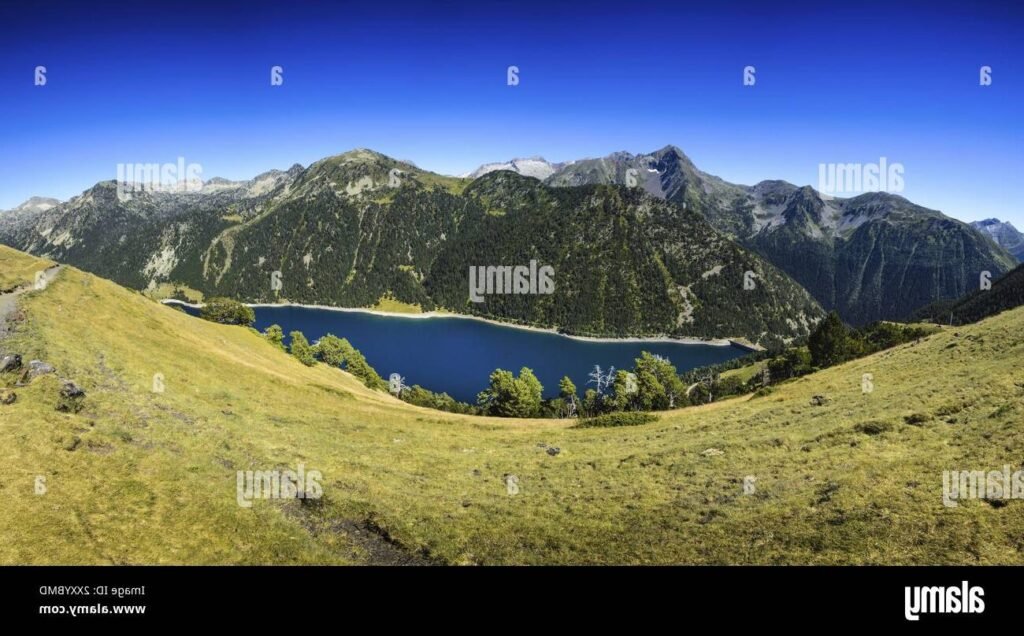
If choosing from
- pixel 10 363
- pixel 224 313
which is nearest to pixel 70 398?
pixel 10 363

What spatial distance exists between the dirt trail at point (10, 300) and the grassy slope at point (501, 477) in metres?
2.51

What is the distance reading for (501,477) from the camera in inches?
1232

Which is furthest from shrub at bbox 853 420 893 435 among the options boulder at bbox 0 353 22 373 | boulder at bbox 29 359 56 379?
boulder at bbox 0 353 22 373

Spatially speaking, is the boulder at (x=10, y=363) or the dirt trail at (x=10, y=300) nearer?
the boulder at (x=10, y=363)

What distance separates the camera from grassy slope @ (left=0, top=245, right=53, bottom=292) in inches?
2493

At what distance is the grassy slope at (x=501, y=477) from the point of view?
18.9 metres

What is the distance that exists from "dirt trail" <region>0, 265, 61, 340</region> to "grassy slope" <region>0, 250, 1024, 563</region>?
2.51 meters

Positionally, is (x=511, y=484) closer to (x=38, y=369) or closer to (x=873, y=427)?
(x=873, y=427)

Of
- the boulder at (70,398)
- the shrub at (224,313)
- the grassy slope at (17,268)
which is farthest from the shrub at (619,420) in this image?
the shrub at (224,313)
